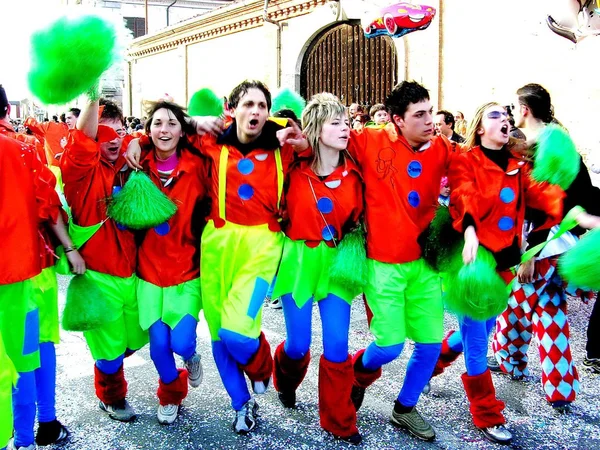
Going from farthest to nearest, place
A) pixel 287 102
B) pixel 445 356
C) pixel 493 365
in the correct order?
1. pixel 287 102
2. pixel 493 365
3. pixel 445 356

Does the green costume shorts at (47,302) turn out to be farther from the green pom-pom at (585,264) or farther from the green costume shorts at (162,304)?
the green pom-pom at (585,264)

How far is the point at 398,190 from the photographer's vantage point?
319 cm

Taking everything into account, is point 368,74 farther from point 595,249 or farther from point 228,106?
point 595,249

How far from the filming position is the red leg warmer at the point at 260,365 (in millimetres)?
3221

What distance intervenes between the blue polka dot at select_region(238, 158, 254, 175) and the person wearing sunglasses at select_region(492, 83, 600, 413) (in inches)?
63.3

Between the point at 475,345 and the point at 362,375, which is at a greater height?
the point at 475,345

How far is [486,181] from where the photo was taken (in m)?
3.18

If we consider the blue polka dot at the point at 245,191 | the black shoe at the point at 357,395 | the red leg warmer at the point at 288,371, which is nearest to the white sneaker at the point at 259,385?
the red leg warmer at the point at 288,371

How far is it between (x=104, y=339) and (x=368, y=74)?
31.1ft

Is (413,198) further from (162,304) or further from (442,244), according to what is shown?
(162,304)

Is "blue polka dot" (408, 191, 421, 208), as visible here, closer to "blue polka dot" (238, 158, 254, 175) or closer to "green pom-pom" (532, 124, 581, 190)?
"green pom-pom" (532, 124, 581, 190)

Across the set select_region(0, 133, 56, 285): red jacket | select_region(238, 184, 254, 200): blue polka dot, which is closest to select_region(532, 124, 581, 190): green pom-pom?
select_region(238, 184, 254, 200): blue polka dot

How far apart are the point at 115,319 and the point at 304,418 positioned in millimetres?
1228

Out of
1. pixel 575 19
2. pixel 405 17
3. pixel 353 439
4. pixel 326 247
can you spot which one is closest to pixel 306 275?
pixel 326 247
